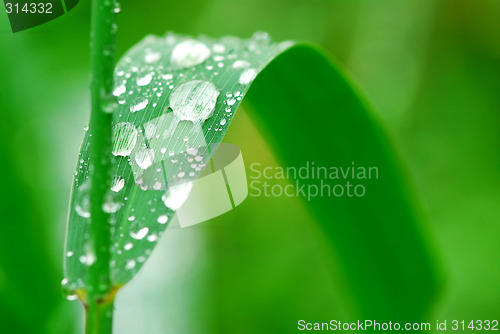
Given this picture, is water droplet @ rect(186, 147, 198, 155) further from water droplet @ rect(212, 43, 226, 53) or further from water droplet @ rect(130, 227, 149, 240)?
water droplet @ rect(212, 43, 226, 53)

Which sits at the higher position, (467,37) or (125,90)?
(467,37)

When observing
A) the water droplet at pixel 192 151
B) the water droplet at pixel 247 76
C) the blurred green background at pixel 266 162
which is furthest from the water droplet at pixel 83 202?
the blurred green background at pixel 266 162

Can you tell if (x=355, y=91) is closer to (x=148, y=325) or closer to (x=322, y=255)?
(x=148, y=325)

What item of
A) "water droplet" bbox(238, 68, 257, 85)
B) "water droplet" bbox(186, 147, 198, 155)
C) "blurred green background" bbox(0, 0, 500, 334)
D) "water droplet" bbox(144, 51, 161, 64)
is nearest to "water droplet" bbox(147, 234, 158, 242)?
"water droplet" bbox(186, 147, 198, 155)

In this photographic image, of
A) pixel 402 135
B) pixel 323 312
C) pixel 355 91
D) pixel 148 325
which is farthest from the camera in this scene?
pixel 402 135

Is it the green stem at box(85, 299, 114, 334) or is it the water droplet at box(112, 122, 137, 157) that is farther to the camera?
the water droplet at box(112, 122, 137, 157)

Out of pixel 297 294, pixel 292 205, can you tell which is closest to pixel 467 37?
pixel 292 205

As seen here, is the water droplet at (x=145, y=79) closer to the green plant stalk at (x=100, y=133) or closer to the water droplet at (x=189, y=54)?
the water droplet at (x=189, y=54)
